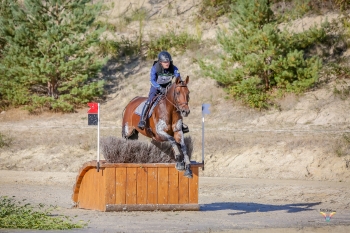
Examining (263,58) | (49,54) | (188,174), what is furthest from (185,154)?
(49,54)

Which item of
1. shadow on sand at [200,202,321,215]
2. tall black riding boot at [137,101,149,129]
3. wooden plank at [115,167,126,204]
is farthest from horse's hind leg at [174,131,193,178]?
shadow on sand at [200,202,321,215]

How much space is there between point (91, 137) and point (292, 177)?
10.1 metres

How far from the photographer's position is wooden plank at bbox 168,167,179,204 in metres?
15.4

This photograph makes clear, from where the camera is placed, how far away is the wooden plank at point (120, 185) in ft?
49.3

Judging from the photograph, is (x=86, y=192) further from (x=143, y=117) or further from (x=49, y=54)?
(x=49, y=54)

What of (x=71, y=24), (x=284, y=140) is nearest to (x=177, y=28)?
(x=71, y=24)

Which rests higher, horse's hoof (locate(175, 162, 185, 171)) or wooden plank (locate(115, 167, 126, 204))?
horse's hoof (locate(175, 162, 185, 171))

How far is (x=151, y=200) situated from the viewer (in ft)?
50.1

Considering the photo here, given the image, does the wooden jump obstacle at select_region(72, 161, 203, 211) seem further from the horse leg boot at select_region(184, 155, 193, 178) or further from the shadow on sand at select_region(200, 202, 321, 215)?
the shadow on sand at select_region(200, 202, 321, 215)

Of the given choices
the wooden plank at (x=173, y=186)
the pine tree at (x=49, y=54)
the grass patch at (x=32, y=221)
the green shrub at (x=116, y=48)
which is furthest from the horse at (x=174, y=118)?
the green shrub at (x=116, y=48)

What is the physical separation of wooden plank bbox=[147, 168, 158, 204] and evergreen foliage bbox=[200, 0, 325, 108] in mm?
15176

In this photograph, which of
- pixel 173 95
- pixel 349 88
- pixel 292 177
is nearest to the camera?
pixel 173 95

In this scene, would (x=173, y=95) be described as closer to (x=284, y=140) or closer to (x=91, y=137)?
Result: (x=284, y=140)

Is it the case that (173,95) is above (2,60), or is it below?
below
